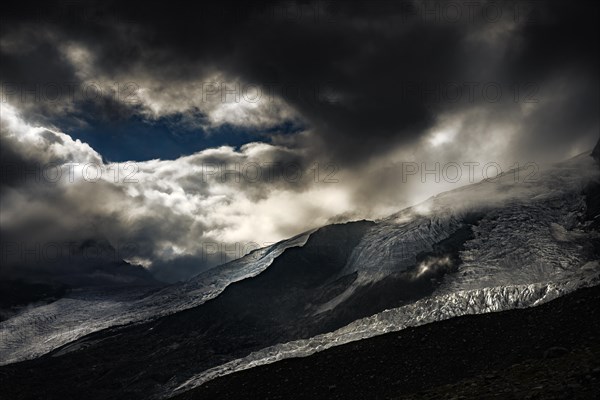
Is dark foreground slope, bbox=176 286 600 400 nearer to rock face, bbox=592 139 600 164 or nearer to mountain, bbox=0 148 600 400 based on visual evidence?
mountain, bbox=0 148 600 400

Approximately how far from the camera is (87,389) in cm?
9975

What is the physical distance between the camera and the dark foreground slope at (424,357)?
38.0 m

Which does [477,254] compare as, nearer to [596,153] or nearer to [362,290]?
[362,290]

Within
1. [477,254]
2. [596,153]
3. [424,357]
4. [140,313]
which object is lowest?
[424,357]

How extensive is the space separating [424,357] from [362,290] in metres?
62.4

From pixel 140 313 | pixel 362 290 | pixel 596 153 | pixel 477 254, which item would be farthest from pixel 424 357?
pixel 140 313

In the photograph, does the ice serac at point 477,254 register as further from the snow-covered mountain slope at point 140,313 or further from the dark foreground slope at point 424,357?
the snow-covered mountain slope at point 140,313

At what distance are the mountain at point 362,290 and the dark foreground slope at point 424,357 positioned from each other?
14.3 m

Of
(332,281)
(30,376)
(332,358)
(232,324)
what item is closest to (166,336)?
(232,324)

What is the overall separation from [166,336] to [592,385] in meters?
126

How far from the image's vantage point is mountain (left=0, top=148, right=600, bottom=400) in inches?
2950

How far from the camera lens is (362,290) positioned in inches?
4203

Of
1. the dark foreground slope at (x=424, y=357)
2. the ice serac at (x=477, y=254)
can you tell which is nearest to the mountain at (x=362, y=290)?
the ice serac at (x=477, y=254)

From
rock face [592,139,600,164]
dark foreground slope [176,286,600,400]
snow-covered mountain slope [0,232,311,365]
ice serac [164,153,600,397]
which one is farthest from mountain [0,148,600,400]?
dark foreground slope [176,286,600,400]
